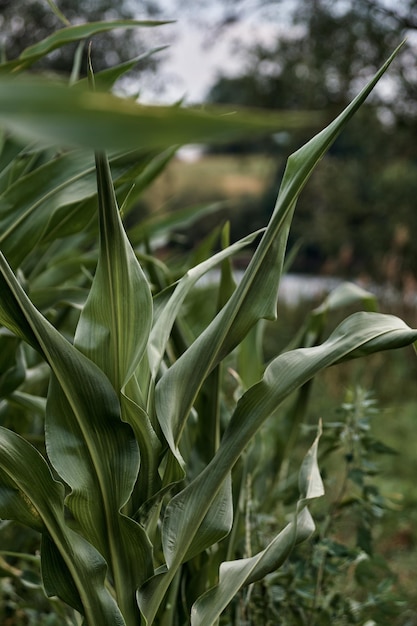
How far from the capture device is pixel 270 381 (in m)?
0.61

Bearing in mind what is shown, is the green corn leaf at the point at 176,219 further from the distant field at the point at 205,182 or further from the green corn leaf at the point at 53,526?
the distant field at the point at 205,182

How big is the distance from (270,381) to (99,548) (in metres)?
0.20

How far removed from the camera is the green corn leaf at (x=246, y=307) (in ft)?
1.89

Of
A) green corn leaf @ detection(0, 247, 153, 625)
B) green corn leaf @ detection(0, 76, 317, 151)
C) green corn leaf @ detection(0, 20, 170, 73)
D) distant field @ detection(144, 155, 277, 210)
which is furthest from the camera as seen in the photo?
distant field @ detection(144, 155, 277, 210)

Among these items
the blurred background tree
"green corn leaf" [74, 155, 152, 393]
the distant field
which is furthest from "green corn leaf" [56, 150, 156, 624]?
the distant field

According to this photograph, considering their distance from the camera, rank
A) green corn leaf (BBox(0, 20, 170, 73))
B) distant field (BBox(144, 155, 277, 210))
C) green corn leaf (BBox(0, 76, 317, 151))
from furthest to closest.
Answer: distant field (BBox(144, 155, 277, 210))
green corn leaf (BBox(0, 20, 170, 73))
green corn leaf (BBox(0, 76, 317, 151))

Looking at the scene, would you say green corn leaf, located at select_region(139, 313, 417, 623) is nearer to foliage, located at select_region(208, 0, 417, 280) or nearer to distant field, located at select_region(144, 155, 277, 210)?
foliage, located at select_region(208, 0, 417, 280)

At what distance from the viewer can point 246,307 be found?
0.60 meters

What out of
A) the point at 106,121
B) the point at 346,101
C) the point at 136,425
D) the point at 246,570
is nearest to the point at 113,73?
the point at 136,425

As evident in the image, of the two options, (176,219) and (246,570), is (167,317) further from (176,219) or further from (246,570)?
(176,219)

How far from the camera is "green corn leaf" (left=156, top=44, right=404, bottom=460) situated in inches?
22.7

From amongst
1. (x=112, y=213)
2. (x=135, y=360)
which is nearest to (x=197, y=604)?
(x=135, y=360)

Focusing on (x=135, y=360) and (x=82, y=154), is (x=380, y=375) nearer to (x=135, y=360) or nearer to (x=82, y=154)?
(x=82, y=154)

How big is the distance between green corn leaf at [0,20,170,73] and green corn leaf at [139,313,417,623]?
41 centimetres
